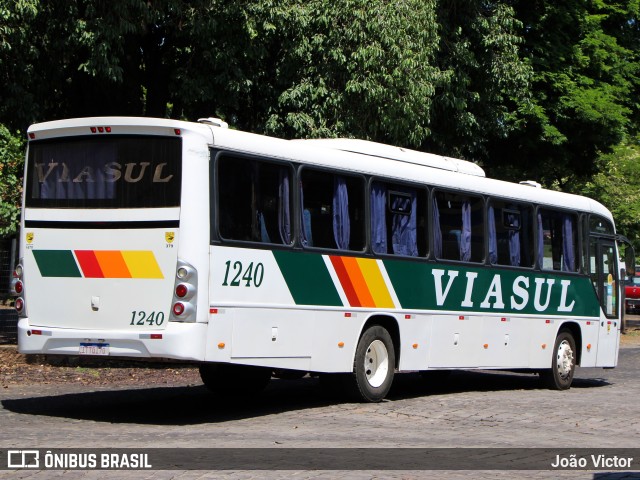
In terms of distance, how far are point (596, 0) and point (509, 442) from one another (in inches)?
897

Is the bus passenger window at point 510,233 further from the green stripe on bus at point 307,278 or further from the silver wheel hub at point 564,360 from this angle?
the green stripe on bus at point 307,278

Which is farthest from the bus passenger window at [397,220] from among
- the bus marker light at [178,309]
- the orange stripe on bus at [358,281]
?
the bus marker light at [178,309]

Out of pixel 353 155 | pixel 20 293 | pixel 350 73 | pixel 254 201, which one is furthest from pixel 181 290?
pixel 350 73

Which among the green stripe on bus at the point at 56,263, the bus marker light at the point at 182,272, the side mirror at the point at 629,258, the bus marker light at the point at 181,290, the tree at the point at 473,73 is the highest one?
the tree at the point at 473,73

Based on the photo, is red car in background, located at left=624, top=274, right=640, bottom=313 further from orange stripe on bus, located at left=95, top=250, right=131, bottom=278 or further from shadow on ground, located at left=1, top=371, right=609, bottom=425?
orange stripe on bus, located at left=95, top=250, right=131, bottom=278

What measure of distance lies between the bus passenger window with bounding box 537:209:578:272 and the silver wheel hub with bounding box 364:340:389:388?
441cm

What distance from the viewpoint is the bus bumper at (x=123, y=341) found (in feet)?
39.7

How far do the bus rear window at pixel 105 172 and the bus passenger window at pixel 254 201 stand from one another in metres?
0.58

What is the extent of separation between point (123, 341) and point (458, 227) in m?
6.01

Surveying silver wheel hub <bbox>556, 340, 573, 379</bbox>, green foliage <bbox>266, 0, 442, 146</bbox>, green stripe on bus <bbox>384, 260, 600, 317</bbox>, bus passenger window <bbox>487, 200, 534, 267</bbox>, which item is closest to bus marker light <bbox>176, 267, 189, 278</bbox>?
green stripe on bus <bbox>384, 260, 600, 317</bbox>

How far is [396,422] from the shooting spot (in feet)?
43.4

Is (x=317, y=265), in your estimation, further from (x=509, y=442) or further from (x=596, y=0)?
(x=596, y=0)

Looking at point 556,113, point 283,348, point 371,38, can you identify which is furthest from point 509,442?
point 556,113

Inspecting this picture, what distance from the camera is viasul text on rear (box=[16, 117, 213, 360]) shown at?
12281mm
